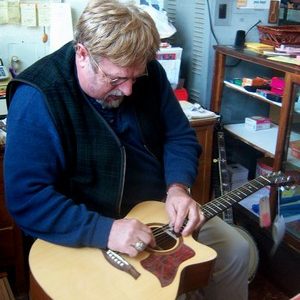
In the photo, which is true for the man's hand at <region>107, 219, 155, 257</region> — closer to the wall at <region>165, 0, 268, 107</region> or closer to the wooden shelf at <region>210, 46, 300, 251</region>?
the wooden shelf at <region>210, 46, 300, 251</region>

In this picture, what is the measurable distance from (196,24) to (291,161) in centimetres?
80

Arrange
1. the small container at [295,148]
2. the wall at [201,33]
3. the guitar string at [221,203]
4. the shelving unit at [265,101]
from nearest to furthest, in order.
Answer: the guitar string at [221,203]
the shelving unit at [265,101]
the small container at [295,148]
the wall at [201,33]

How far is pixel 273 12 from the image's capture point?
2.09 metres

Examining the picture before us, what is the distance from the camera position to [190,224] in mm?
1241

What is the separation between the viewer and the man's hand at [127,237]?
112cm

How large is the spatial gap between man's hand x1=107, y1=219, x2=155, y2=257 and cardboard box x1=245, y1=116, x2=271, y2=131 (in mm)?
1101

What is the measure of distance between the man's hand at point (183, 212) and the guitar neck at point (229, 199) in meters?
0.06

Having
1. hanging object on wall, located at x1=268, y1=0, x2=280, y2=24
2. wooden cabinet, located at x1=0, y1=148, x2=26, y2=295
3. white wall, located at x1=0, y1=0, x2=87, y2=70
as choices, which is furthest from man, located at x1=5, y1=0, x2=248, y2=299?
hanging object on wall, located at x1=268, y1=0, x2=280, y2=24

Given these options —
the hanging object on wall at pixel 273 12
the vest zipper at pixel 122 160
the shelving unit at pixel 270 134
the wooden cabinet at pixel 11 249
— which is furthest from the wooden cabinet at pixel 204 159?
the wooden cabinet at pixel 11 249

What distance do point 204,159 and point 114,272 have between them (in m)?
1.04

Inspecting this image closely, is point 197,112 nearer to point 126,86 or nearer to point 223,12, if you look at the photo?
point 223,12

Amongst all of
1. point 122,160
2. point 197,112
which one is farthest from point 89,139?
point 197,112

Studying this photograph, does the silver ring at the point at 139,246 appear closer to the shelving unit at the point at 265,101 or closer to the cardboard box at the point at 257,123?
the shelving unit at the point at 265,101

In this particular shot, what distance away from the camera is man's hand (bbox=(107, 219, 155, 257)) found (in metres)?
1.12
